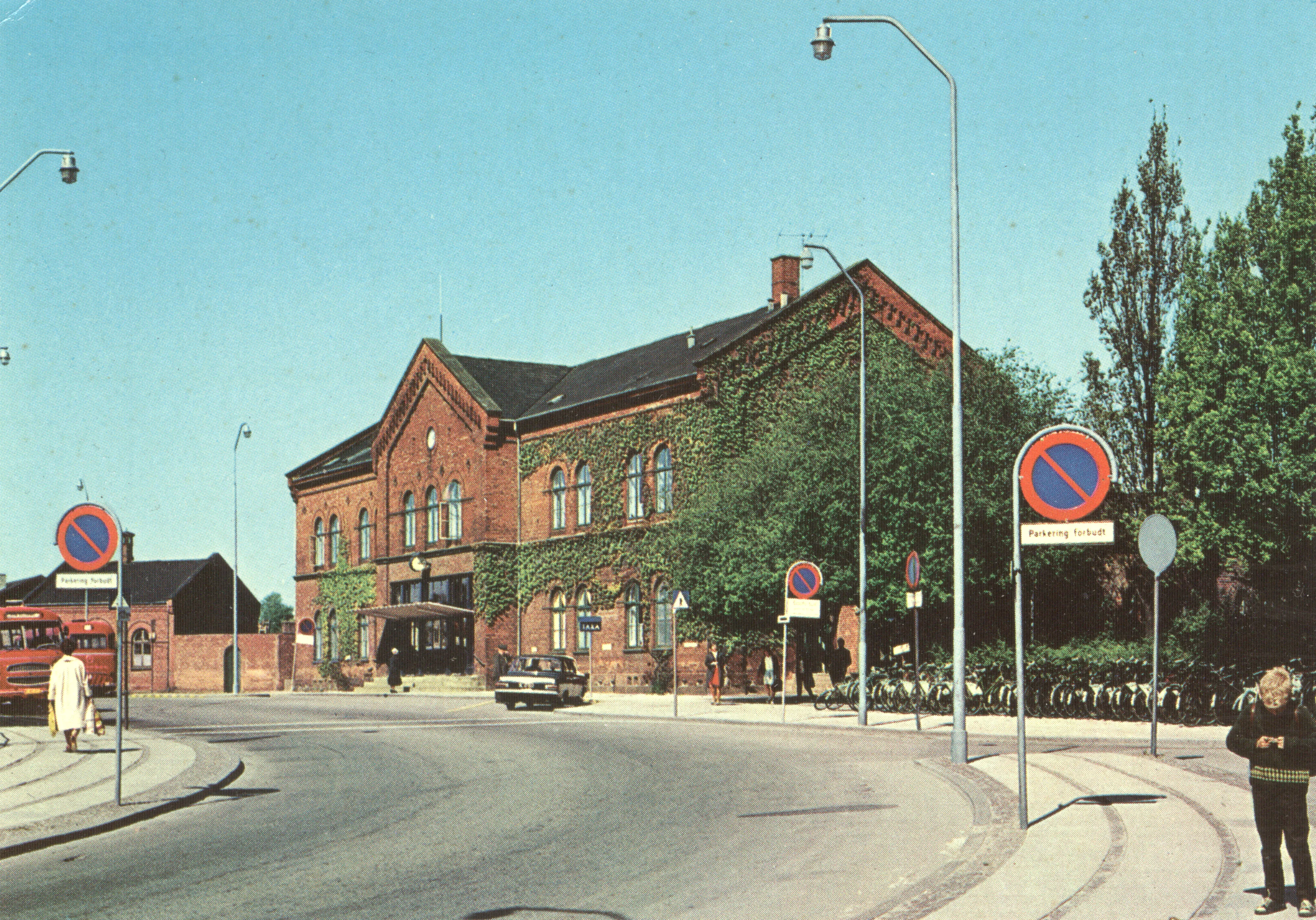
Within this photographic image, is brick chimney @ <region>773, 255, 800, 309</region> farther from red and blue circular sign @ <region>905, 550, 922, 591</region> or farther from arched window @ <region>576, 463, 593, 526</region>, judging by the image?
red and blue circular sign @ <region>905, 550, 922, 591</region>

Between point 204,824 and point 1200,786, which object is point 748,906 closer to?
point 204,824

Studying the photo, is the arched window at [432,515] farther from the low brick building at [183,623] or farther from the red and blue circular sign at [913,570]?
the red and blue circular sign at [913,570]

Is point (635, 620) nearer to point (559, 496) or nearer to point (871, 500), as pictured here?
point (559, 496)

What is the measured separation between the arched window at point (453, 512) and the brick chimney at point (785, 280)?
14.4 meters

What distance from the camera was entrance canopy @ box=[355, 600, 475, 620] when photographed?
177ft

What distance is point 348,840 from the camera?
1209 cm

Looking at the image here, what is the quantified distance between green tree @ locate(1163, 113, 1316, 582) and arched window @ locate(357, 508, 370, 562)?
36863 mm

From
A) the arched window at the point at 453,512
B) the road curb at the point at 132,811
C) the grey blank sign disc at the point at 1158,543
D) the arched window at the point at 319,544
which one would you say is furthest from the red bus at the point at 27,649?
the arched window at the point at 319,544

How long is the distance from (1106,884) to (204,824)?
8.12 metres

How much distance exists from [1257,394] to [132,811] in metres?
29.7

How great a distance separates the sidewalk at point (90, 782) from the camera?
12672 mm

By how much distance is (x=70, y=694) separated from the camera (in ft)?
64.7

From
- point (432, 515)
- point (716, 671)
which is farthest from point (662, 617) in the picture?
point (432, 515)

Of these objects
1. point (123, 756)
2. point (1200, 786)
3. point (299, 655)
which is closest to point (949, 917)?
point (1200, 786)
